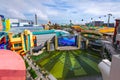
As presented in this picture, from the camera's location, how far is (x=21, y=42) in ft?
117

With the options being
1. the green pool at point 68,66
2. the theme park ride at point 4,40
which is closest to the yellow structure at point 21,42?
the theme park ride at point 4,40

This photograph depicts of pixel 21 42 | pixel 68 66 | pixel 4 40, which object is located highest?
pixel 4 40

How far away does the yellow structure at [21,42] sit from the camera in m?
34.6

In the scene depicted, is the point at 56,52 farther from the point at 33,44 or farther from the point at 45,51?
the point at 33,44

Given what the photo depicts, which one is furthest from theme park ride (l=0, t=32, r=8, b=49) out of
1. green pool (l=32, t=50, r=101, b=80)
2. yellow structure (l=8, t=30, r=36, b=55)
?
green pool (l=32, t=50, r=101, b=80)

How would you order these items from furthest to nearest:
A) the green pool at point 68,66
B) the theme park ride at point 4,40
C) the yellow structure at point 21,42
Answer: the yellow structure at point 21,42, the theme park ride at point 4,40, the green pool at point 68,66

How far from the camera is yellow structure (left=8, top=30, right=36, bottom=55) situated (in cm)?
3459

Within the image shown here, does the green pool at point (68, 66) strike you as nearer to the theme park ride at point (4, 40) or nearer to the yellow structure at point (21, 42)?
the yellow structure at point (21, 42)

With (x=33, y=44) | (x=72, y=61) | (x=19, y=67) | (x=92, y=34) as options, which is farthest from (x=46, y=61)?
(x=19, y=67)

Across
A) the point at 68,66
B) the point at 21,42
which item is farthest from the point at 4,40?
the point at 68,66

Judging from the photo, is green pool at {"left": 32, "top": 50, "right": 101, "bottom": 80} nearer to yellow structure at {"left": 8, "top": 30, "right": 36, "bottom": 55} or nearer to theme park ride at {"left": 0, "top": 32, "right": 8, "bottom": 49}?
yellow structure at {"left": 8, "top": 30, "right": 36, "bottom": 55}

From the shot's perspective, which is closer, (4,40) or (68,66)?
(68,66)

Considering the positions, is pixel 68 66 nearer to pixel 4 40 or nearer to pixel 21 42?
pixel 21 42

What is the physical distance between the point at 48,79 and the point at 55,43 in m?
20.7
